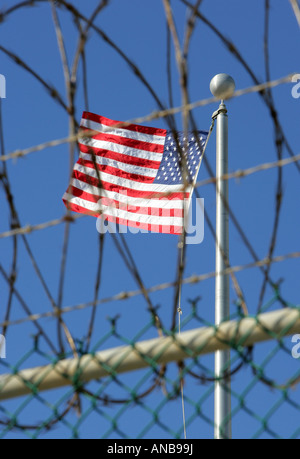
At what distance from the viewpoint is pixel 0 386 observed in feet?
11.6

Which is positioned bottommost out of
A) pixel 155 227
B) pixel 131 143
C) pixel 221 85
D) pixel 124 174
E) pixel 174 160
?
pixel 155 227

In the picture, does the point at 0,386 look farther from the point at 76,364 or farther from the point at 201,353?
the point at 201,353

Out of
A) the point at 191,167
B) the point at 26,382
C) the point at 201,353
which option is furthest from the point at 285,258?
the point at 191,167

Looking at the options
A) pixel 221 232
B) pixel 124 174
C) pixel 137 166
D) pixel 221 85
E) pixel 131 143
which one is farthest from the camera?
pixel 131 143

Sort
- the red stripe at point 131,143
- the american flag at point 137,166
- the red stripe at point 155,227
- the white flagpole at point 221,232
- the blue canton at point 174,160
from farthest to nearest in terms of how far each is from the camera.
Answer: the red stripe at point 131,143, the blue canton at point 174,160, the american flag at point 137,166, the red stripe at point 155,227, the white flagpole at point 221,232

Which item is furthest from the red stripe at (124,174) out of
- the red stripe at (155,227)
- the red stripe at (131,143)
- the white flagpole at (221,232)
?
the white flagpole at (221,232)

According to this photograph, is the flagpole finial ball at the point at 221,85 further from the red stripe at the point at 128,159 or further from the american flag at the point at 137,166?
the red stripe at the point at 128,159

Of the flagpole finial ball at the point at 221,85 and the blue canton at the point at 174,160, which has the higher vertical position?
the blue canton at the point at 174,160

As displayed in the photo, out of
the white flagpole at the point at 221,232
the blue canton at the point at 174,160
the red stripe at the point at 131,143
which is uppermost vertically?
the red stripe at the point at 131,143

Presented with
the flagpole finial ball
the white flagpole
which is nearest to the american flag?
the white flagpole

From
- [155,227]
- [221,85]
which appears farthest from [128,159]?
[221,85]

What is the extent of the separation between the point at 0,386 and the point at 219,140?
6.35 metres

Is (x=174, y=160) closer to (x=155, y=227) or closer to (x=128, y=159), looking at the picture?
(x=128, y=159)
